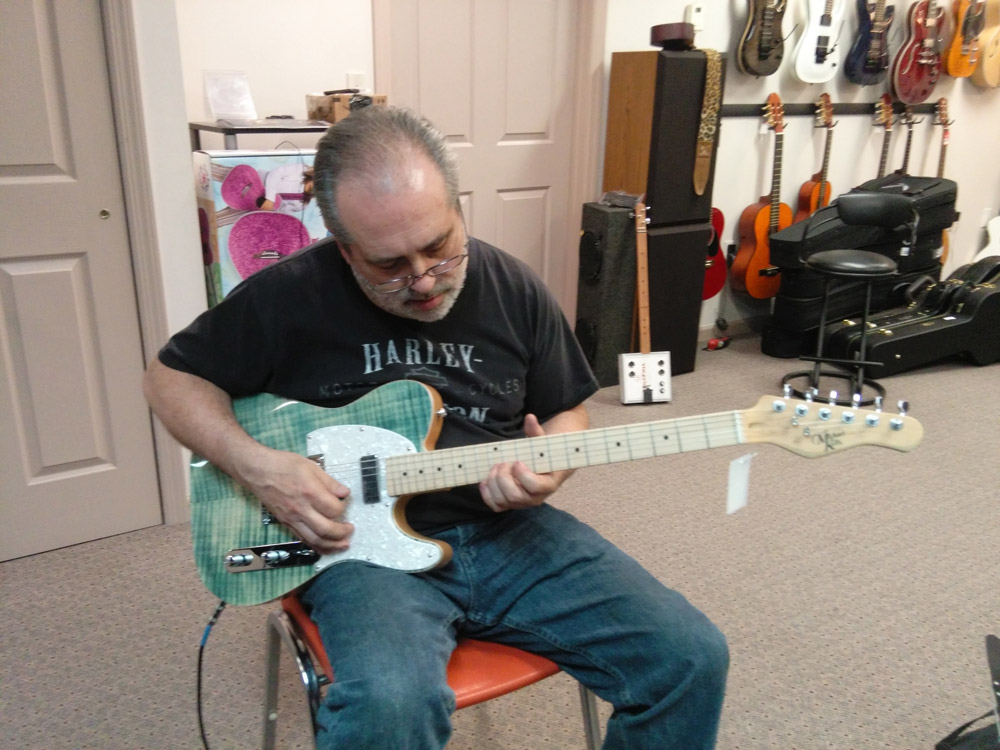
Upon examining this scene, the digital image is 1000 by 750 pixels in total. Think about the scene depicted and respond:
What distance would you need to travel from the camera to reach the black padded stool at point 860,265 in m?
3.01

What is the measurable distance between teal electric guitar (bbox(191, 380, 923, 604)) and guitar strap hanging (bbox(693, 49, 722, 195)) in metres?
2.49

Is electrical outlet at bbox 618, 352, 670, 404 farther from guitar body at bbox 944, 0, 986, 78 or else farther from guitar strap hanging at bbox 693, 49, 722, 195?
guitar body at bbox 944, 0, 986, 78

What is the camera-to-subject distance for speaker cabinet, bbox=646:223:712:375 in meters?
3.32

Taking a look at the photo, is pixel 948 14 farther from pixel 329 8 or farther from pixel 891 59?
pixel 329 8

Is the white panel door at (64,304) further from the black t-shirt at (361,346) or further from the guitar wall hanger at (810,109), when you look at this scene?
the guitar wall hanger at (810,109)

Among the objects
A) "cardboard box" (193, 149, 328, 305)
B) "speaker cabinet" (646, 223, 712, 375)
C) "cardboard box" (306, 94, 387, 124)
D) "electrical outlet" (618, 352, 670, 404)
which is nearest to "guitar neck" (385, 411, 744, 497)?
"cardboard box" (193, 149, 328, 305)

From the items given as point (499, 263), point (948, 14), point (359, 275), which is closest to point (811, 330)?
point (948, 14)

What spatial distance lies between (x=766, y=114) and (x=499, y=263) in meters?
3.04

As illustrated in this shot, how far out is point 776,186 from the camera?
3832 mm

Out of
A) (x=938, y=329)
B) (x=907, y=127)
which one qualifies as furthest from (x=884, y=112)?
(x=938, y=329)

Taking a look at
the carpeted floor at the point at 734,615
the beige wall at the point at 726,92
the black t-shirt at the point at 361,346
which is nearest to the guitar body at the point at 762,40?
the beige wall at the point at 726,92

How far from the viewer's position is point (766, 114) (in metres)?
3.82

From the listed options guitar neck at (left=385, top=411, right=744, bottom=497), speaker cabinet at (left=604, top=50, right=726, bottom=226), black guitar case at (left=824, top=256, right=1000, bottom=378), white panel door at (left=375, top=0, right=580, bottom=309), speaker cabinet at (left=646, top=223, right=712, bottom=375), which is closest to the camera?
guitar neck at (left=385, top=411, right=744, bottom=497)

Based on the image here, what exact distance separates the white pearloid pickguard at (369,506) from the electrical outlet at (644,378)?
219cm
